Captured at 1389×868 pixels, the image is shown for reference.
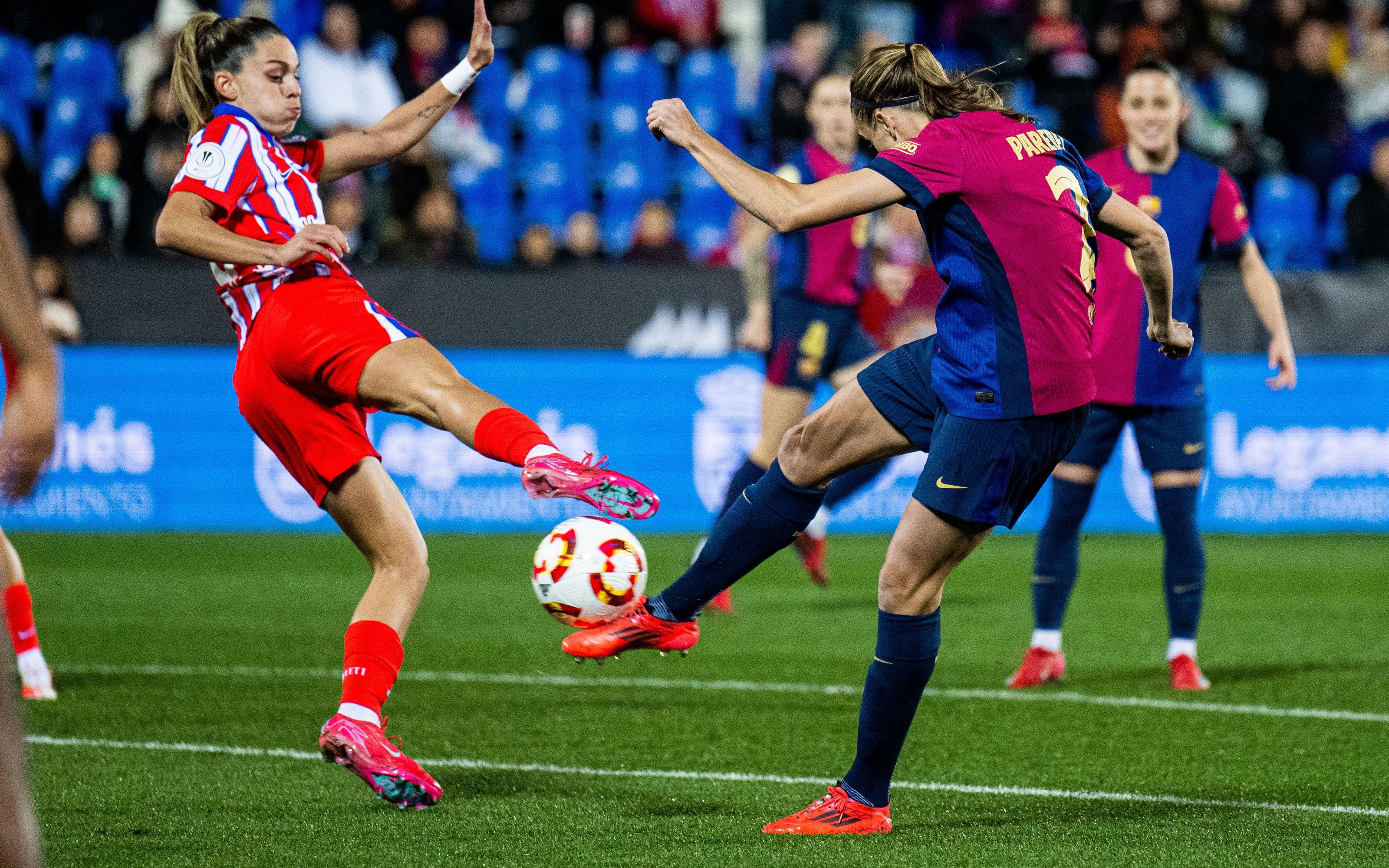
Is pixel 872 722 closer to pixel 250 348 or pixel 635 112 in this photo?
pixel 250 348

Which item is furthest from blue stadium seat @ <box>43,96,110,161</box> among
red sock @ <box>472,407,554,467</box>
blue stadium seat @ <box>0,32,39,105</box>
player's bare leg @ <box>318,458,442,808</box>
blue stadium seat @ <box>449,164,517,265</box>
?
red sock @ <box>472,407,554,467</box>

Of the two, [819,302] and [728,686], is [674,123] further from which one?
[819,302]

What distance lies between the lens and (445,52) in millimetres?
15422

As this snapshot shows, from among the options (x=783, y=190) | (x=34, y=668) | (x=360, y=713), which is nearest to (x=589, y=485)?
(x=783, y=190)

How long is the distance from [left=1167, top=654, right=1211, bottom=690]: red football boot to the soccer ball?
302 cm

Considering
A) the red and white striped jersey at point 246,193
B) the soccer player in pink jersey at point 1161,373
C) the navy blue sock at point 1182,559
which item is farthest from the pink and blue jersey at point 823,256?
the red and white striped jersey at point 246,193

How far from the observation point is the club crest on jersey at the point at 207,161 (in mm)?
4629

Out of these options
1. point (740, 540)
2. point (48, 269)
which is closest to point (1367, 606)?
point (740, 540)

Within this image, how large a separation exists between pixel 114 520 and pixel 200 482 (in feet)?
2.26

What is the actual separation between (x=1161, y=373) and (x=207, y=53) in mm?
3886

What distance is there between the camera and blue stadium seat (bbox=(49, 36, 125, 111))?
47.9ft

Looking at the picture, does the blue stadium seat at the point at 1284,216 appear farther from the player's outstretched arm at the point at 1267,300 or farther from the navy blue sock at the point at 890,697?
the navy blue sock at the point at 890,697

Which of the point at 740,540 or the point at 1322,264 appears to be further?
the point at 1322,264

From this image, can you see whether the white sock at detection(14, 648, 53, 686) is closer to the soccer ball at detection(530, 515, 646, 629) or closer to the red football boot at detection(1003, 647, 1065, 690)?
the soccer ball at detection(530, 515, 646, 629)
